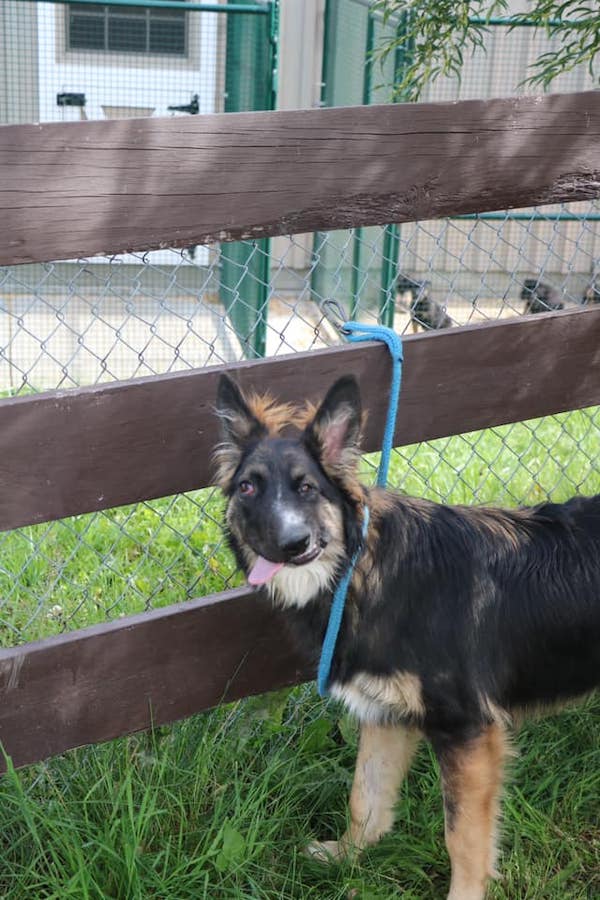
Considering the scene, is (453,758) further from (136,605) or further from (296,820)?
(136,605)

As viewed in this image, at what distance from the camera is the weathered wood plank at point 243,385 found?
2.13 meters

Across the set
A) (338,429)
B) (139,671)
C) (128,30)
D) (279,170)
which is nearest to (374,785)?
(139,671)

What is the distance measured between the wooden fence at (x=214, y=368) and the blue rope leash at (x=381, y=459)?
0.15 ft

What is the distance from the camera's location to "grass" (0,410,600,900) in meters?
2.19

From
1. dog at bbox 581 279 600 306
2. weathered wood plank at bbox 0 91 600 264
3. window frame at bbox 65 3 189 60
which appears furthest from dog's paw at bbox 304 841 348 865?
window frame at bbox 65 3 189 60

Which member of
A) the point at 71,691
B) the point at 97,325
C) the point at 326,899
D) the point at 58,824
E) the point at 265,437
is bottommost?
the point at 97,325

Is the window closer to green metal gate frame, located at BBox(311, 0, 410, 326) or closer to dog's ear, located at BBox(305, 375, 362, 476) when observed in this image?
green metal gate frame, located at BBox(311, 0, 410, 326)

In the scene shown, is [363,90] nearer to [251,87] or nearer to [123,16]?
[251,87]

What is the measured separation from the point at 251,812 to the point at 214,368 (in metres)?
1.15

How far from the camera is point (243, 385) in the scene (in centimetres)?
236

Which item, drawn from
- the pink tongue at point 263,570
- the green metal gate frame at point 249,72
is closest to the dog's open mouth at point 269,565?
the pink tongue at point 263,570

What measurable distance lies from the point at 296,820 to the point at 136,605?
1.06 metres

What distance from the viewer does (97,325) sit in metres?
8.05

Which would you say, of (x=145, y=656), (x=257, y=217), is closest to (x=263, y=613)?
(x=145, y=656)
